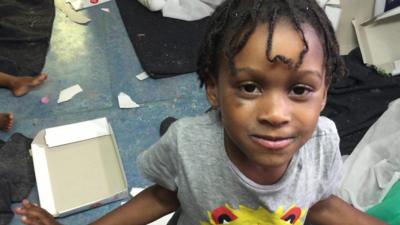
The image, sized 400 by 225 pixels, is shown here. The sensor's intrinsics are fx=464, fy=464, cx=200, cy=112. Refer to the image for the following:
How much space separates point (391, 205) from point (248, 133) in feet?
2.56

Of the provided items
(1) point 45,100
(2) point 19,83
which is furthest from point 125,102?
(2) point 19,83

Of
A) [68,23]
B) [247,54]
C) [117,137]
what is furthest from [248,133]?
[68,23]

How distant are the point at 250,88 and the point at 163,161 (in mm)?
264

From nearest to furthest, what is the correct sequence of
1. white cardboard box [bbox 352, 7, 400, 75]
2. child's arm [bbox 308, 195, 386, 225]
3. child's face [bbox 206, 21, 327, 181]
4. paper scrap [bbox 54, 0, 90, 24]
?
child's face [bbox 206, 21, 327, 181] < child's arm [bbox 308, 195, 386, 225] < white cardboard box [bbox 352, 7, 400, 75] < paper scrap [bbox 54, 0, 90, 24]

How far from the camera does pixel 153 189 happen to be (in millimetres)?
920

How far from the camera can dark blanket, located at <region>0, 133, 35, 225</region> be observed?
4.83ft

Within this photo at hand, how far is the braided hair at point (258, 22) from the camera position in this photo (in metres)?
0.62

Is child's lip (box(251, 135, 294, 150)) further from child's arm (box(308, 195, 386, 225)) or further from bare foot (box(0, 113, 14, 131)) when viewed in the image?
bare foot (box(0, 113, 14, 131))

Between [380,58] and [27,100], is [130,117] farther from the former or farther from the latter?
[380,58]

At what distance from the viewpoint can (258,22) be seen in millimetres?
622

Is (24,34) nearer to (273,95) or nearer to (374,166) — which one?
(374,166)

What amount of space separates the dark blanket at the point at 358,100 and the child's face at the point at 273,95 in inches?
41.0

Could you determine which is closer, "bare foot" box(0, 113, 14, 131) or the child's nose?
the child's nose

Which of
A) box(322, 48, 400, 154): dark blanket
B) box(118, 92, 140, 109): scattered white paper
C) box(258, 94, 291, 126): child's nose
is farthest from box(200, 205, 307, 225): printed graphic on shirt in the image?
box(118, 92, 140, 109): scattered white paper
